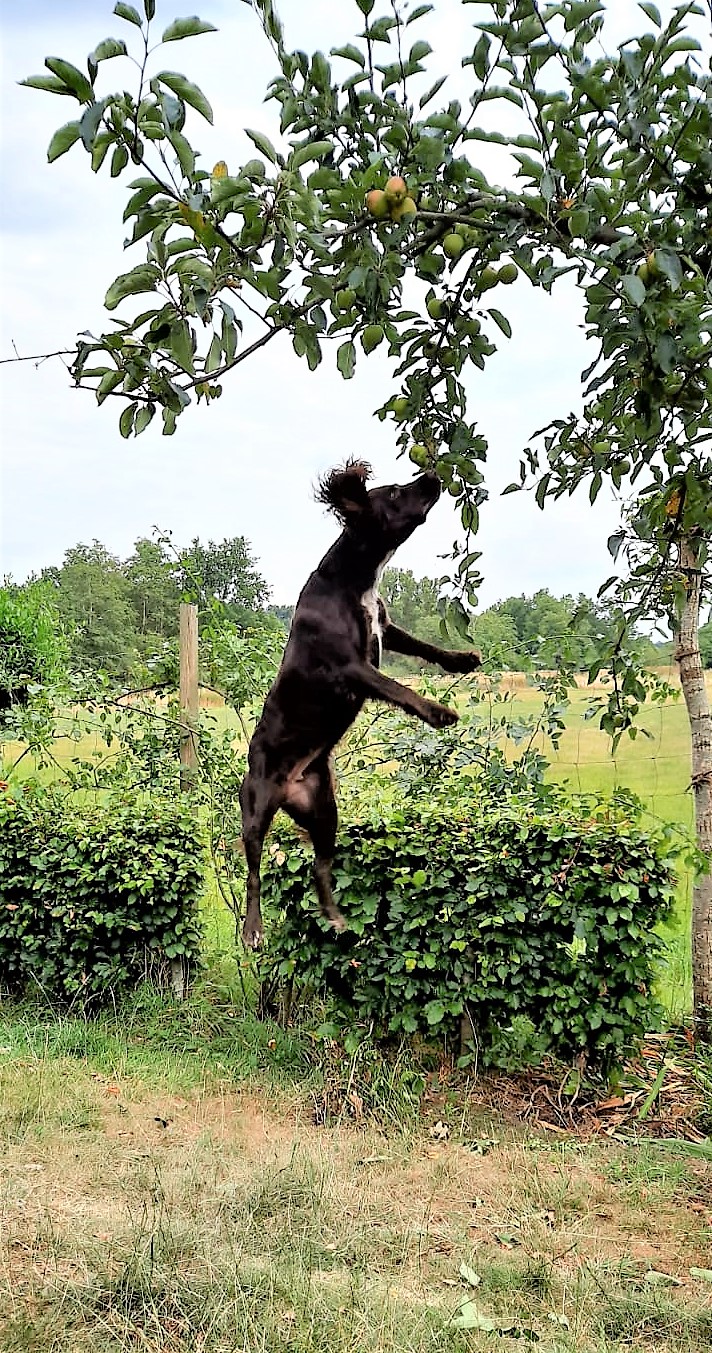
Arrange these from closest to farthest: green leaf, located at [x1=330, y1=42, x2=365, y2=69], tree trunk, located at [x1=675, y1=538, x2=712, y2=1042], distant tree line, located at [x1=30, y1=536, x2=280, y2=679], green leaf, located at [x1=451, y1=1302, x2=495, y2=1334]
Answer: green leaf, located at [x1=330, y1=42, x2=365, y2=69] < green leaf, located at [x1=451, y1=1302, x2=495, y2=1334] < tree trunk, located at [x1=675, y1=538, x2=712, y2=1042] < distant tree line, located at [x1=30, y1=536, x2=280, y2=679]

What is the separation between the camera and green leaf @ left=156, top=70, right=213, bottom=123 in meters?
1.13

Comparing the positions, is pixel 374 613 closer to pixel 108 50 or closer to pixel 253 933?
pixel 253 933

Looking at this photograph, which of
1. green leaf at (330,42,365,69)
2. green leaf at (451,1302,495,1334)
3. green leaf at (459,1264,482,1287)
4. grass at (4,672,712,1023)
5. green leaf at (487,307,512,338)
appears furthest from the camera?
grass at (4,672,712,1023)

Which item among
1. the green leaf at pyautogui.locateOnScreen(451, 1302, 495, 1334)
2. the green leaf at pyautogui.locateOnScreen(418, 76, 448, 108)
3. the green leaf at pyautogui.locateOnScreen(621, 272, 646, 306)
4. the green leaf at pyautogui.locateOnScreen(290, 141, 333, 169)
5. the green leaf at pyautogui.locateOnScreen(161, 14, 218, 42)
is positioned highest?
the green leaf at pyautogui.locateOnScreen(418, 76, 448, 108)

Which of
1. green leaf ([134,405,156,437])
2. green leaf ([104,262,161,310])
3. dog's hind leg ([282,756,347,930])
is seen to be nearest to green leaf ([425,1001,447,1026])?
dog's hind leg ([282,756,347,930])

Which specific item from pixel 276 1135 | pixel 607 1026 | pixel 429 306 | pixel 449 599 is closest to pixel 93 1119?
pixel 276 1135

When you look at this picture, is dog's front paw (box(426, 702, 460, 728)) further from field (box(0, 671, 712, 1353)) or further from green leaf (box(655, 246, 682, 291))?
field (box(0, 671, 712, 1353))

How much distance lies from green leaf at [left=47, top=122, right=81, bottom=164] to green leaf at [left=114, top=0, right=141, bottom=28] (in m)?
0.11

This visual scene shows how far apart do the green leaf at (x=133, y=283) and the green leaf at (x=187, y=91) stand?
176 mm

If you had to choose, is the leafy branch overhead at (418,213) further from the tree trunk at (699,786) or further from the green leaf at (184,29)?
the tree trunk at (699,786)

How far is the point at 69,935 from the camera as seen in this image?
18.7 ft

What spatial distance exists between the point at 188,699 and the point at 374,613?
4.74 meters

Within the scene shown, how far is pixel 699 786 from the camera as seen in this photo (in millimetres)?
4895

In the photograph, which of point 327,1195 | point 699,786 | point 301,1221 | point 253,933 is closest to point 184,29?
point 253,933
